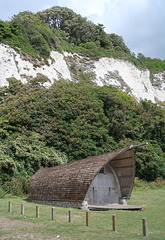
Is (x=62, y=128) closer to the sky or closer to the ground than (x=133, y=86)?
closer to the ground

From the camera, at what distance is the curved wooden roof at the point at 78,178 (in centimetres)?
1502

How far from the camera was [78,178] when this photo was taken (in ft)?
50.5

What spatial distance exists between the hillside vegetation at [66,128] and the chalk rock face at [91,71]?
11.8 feet

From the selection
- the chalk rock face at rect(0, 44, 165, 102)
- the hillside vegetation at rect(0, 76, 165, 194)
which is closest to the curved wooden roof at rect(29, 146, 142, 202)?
the hillside vegetation at rect(0, 76, 165, 194)

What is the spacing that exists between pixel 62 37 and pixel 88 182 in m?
49.1

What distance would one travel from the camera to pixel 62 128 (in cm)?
2928

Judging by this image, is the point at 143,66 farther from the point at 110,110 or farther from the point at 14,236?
the point at 14,236

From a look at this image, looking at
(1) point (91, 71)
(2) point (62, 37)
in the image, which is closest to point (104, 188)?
(1) point (91, 71)

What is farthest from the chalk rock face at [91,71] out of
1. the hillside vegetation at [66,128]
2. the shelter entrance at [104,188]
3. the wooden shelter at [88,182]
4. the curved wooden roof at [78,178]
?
the shelter entrance at [104,188]

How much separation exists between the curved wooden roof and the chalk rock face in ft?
69.1

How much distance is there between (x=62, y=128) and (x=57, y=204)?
13708 mm

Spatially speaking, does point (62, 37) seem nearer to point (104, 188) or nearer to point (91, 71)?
point (91, 71)

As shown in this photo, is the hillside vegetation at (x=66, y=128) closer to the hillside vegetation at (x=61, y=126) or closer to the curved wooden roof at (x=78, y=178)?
the hillside vegetation at (x=61, y=126)

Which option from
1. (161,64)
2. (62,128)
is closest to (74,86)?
(62,128)
